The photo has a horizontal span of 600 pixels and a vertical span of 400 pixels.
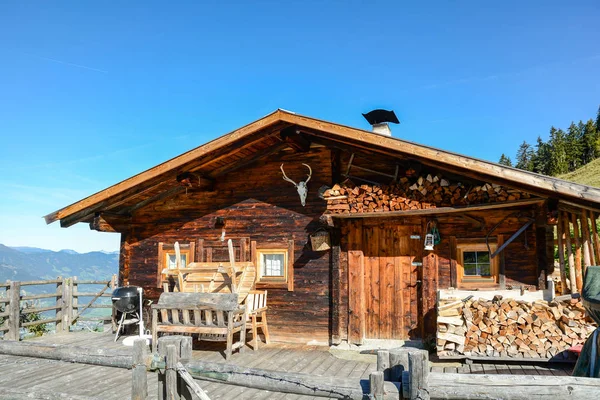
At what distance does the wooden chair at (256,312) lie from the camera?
27.6ft

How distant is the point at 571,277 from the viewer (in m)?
7.13

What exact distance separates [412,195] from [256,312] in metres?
3.58

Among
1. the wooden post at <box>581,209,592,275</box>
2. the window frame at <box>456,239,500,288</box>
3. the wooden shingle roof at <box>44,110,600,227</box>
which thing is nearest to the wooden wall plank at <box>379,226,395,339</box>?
the window frame at <box>456,239,500,288</box>

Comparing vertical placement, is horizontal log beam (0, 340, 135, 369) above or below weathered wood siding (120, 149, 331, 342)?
below

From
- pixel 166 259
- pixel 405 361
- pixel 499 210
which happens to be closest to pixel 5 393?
pixel 405 361

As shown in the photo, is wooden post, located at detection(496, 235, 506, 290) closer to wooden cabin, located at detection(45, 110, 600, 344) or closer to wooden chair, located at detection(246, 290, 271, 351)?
wooden cabin, located at detection(45, 110, 600, 344)

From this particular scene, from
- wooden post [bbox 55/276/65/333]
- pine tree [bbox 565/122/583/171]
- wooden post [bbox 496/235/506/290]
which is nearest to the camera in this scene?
wooden post [bbox 496/235/506/290]

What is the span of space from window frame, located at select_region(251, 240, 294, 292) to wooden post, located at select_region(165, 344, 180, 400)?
5384 millimetres

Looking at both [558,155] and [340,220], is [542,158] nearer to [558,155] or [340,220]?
[558,155]

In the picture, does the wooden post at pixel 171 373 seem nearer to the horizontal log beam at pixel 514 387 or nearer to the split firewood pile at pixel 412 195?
the horizontal log beam at pixel 514 387

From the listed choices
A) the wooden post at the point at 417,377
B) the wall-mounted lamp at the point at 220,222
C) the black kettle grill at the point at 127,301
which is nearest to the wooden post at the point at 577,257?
the wooden post at the point at 417,377

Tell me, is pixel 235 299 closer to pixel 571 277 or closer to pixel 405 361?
pixel 405 361

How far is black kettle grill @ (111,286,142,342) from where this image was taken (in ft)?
31.7

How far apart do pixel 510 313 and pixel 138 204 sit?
7.98 meters
